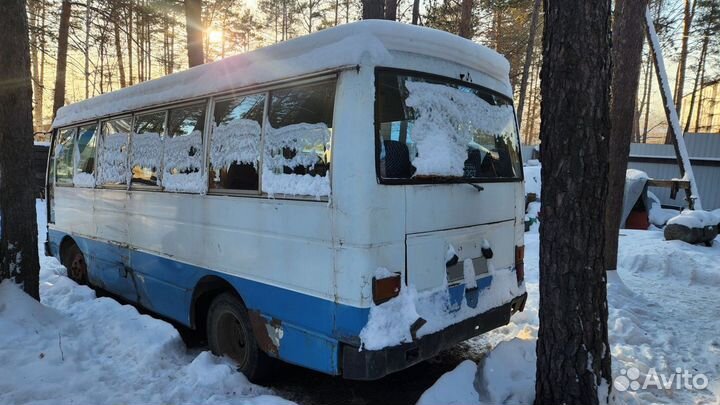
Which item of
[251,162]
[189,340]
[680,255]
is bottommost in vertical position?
[189,340]

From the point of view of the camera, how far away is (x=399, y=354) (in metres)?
3.04

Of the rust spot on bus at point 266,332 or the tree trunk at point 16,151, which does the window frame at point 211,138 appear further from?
the tree trunk at point 16,151

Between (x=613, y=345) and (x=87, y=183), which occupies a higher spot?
(x=87, y=183)

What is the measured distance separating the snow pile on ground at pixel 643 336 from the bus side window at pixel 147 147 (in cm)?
348

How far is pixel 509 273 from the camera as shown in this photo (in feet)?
13.4

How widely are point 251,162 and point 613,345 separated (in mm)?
3758

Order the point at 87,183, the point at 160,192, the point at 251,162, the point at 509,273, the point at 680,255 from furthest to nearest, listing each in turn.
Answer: the point at 680,255 → the point at 87,183 → the point at 160,192 → the point at 509,273 → the point at 251,162

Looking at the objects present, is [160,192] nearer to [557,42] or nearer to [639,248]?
[557,42]

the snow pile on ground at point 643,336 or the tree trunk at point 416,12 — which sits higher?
the tree trunk at point 416,12

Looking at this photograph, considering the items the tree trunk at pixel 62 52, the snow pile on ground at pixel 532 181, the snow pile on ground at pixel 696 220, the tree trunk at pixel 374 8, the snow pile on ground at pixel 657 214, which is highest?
the tree trunk at pixel 62 52

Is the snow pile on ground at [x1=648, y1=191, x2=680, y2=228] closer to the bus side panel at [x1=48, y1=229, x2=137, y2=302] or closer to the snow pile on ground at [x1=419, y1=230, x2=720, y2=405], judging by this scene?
the snow pile on ground at [x1=419, y1=230, x2=720, y2=405]

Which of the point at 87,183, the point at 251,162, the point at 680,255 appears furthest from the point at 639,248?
the point at 87,183

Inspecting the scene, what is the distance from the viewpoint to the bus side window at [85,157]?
605 cm

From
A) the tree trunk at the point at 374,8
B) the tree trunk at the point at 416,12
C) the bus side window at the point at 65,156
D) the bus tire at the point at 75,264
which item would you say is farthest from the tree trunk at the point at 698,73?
the bus tire at the point at 75,264
